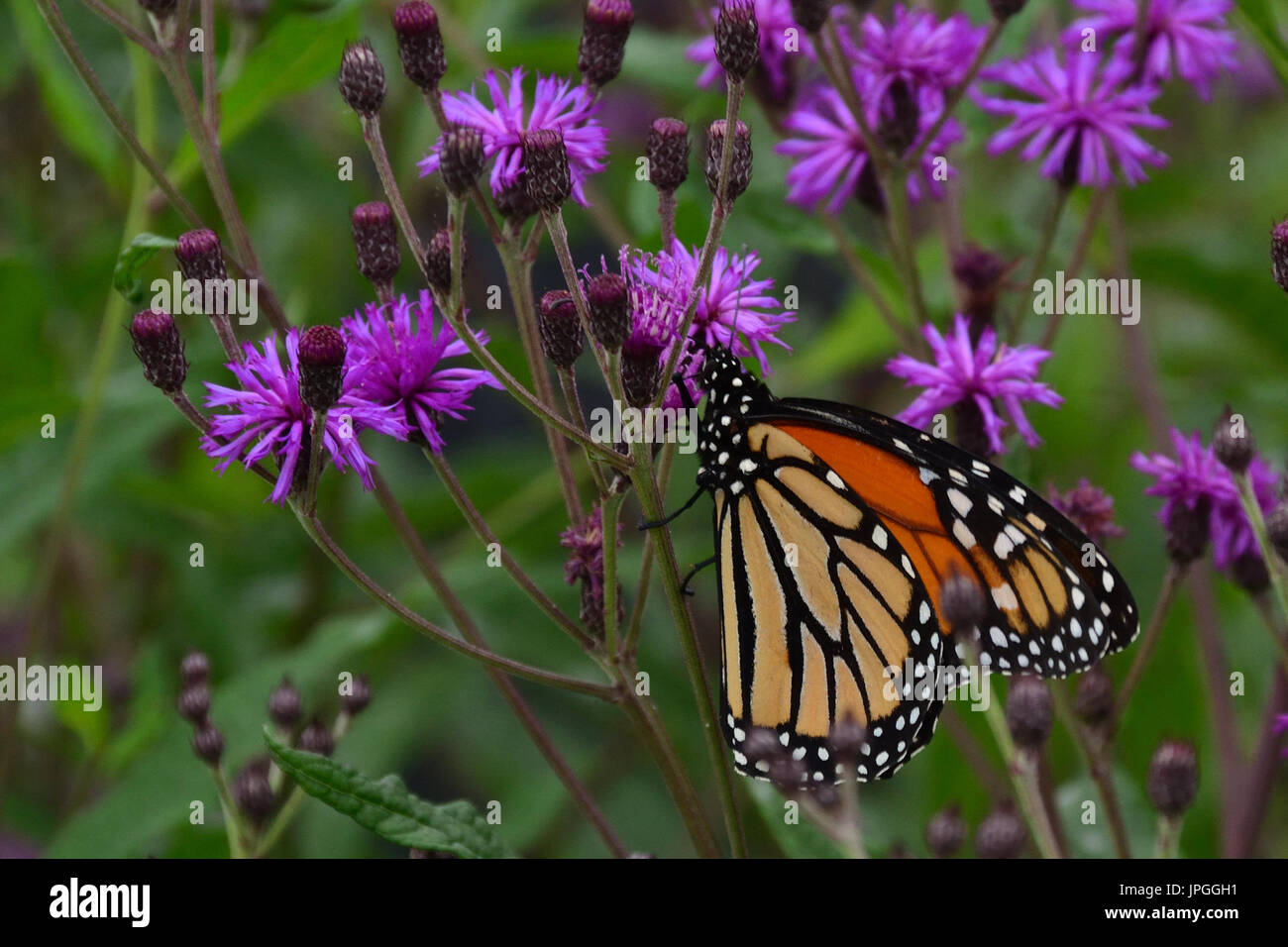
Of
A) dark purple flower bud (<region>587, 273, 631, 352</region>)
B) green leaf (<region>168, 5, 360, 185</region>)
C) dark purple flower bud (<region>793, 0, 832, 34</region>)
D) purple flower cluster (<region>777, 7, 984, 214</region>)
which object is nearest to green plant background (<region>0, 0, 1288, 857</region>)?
green leaf (<region>168, 5, 360, 185</region>)

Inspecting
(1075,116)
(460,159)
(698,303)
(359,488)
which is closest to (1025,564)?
(698,303)

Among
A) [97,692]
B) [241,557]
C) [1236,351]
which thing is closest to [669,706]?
[241,557]

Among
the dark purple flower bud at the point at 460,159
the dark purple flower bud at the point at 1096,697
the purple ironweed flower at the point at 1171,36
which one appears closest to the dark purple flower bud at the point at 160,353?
the dark purple flower bud at the point at 460,159

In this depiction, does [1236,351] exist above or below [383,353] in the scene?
above

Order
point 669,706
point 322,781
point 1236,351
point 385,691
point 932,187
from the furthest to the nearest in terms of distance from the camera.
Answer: point 1236,351, point 385,691, point 669,706, point 932,187, point 322,781

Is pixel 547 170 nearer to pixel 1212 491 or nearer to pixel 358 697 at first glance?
pixel 358 697

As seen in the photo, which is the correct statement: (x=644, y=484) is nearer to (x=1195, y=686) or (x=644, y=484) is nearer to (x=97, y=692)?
(x=97, y=692)
